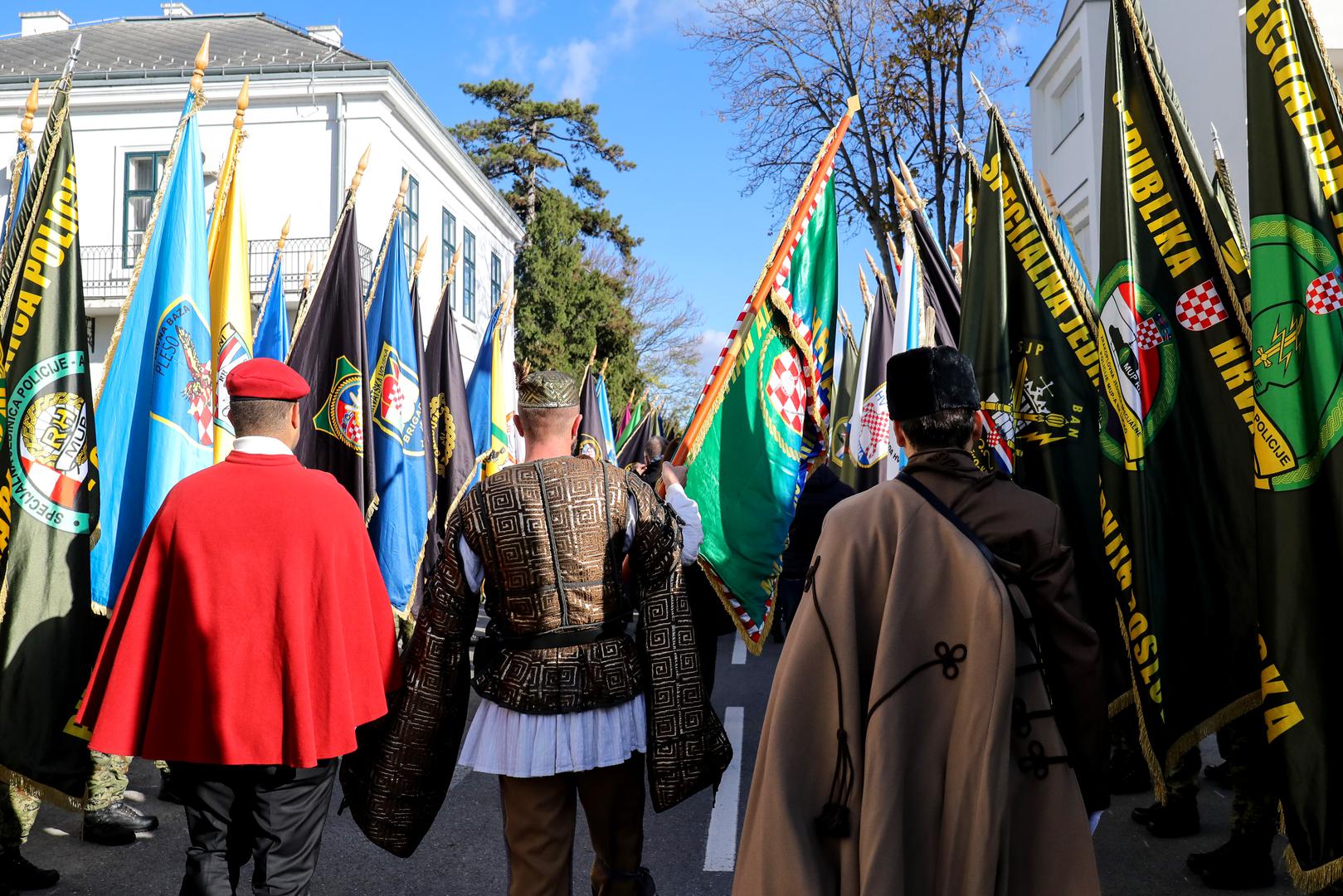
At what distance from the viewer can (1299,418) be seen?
341 cm

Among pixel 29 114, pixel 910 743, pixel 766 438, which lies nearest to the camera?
pixel 910 743

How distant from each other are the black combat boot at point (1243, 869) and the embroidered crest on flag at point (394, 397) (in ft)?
18.6

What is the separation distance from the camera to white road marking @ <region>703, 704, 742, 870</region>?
4664 mm

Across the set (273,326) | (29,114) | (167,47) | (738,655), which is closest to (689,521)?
(29,114)

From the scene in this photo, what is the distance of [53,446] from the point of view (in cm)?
429

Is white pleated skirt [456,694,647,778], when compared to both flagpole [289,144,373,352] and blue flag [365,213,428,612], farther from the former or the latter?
flagpole [289,144,373,352]

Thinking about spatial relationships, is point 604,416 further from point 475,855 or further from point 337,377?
point 475,855

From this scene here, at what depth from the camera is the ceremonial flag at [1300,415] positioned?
3.28 meters

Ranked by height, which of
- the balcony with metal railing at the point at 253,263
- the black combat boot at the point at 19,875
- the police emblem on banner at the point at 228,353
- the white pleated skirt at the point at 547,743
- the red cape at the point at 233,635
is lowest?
the black combat boot at the point at 19,875

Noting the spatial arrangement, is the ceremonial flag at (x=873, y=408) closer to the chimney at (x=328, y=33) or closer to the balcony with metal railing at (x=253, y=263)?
the balcony with metal railing at (x=253, y=263)

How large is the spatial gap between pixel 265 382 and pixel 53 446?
1515 millimetres

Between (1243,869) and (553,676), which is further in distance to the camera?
(1243,869)

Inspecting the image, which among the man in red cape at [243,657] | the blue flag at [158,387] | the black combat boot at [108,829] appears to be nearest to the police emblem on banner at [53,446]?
the blue flag at [158,387]

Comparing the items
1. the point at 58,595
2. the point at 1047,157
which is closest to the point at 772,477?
the point at 58,595
